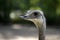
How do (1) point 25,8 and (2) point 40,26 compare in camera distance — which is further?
(1) point 25,8

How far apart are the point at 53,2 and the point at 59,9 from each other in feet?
0.96

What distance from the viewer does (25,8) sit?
7.19 meters

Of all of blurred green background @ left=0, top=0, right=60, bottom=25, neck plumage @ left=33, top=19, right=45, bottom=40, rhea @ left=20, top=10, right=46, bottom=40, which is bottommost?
neck plumage @ left=33, top=19, right=45, bottom=40

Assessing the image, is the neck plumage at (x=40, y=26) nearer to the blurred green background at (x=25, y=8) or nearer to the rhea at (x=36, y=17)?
the rhea at (x=36, y=17)

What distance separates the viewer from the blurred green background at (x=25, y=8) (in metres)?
6.99

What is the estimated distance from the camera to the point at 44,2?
22.9 feet

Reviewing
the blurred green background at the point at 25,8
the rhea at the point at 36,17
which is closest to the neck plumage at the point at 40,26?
the rhea at the point at 36,17

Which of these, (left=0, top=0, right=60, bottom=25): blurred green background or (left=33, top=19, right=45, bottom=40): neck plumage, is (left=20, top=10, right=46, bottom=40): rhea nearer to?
(left=33, top=19, right=45, bottom=40): neck plumage

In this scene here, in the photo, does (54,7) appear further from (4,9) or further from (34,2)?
(4,9)

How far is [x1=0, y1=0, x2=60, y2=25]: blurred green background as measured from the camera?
699 centimetres

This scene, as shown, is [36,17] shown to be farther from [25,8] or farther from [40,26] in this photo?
[25,8]

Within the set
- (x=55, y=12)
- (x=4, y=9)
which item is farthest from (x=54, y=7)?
(x=4, y=9)

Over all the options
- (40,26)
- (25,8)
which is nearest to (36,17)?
(40,26)

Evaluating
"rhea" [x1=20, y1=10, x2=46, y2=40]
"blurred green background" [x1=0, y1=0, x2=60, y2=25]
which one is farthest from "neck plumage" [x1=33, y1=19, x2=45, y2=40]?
"blurred green background" [x1=0, y1=0, x2=60, y2=25]
